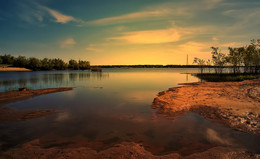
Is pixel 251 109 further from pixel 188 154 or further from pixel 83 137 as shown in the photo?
pixel 83 137

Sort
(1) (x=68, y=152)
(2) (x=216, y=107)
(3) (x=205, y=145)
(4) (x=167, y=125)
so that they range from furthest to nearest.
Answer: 1. (2) (x=216, y=107)
2. (4) (x=167, y=125)
3. (3) (x=205, y=145)
4. (1) (x=68, y=152)

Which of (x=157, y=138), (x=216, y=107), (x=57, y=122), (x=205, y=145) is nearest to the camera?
(x=205, y=145)

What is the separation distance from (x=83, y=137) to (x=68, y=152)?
1789 mm

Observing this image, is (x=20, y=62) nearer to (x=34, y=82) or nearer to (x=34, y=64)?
(x=34, y=64)

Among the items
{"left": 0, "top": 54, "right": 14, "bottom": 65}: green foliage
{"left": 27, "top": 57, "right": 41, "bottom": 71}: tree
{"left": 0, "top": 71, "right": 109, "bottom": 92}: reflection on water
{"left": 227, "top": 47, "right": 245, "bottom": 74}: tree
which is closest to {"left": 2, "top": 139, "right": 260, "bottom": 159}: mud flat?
{"left": 0, "top": 71, "right": 109, "bottom": 92}: reflection on water

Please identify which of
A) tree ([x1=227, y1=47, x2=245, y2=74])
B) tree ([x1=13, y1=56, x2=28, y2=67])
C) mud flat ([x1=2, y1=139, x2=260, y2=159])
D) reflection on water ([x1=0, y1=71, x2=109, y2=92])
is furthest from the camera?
tree ([x1=13, y1=56, x2=28, y2=67])

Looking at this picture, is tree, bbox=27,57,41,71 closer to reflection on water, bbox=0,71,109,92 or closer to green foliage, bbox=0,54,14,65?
green foliage, bbox=0,54,14,65

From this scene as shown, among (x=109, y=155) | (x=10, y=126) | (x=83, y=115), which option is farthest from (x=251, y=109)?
(x=10, y=126)

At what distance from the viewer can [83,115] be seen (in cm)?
1279

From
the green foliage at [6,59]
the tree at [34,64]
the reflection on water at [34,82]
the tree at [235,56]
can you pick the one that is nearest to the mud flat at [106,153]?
the reflection on water at [34,82]

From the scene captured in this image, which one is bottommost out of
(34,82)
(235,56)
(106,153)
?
(106,153)

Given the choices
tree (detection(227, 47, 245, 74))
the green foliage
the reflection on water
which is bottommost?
the reflection on water

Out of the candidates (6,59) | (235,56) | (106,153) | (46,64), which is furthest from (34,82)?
(6,59)

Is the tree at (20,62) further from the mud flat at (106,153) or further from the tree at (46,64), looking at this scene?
the mud flat at (106,153)
